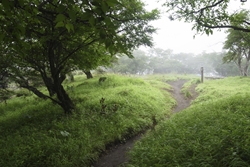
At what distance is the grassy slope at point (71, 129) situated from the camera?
5.62 m

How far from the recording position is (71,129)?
7.36 meters

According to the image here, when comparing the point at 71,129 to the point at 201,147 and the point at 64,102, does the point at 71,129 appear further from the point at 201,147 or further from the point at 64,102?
the point at 201,147

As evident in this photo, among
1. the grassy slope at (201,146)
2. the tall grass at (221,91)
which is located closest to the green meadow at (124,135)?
the grassy slope at (201,146)

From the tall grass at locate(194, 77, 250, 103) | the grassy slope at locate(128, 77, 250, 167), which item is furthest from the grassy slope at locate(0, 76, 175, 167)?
the tall grass at locate(194, 77, 250, 103)

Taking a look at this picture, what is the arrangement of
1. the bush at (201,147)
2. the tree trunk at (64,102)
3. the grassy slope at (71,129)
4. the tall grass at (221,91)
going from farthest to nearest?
the tall grass at (221,91) < the tree trunk at (64,102) < the grassy slope at (71,129) < the bush at (201,147)

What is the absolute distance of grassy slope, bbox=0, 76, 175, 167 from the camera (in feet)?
18.4

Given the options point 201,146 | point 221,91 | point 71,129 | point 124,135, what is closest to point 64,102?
point 71,129

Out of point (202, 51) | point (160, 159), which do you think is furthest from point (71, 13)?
point (202, 51)

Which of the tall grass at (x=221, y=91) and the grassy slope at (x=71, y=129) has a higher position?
the tall grass at (x=221, y=91)

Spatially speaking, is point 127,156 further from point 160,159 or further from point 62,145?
point 62,145

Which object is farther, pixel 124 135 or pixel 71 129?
pixel 124 135

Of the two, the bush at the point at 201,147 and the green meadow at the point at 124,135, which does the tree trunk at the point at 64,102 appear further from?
the bush at the point at 201,147

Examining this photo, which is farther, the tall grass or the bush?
the tall grass

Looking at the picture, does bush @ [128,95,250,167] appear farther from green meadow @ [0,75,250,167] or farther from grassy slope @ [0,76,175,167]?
grassy slope @ [0,76,175,167]
